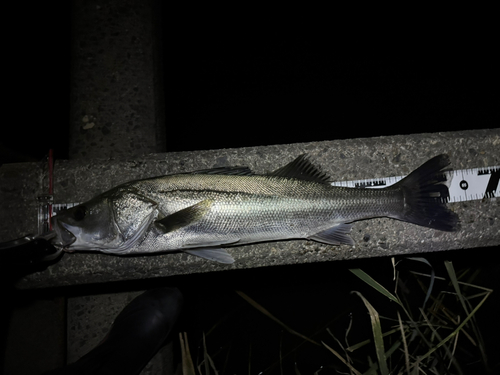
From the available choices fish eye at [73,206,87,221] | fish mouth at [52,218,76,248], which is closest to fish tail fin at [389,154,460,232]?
fish eye at [73,206,87,221]

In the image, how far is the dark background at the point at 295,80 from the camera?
3.63 metres

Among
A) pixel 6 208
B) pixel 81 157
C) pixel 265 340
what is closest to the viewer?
pixel 6 208

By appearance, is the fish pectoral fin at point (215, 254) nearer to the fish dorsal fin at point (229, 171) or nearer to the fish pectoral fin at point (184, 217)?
the fish pectoral fin at point (184, 217)

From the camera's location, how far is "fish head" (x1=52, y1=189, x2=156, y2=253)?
2018 millimetres

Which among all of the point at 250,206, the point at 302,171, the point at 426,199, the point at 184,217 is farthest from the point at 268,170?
the point at 426,199

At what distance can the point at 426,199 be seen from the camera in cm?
219

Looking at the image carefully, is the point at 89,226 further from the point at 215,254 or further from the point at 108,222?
the point at 215,254

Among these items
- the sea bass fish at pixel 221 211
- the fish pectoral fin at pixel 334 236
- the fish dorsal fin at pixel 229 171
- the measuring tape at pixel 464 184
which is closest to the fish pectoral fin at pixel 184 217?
the sea bass fish at pixel 221 211

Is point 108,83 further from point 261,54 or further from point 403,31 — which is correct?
point 403,31

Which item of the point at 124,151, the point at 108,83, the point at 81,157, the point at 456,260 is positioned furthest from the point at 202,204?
the point at 456,260

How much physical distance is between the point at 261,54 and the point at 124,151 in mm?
2308

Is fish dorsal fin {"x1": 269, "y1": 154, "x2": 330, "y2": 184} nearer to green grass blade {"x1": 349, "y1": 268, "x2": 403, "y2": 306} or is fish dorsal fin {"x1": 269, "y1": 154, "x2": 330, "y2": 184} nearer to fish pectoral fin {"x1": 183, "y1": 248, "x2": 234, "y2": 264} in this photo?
fish pectoral fin {"x1": 183, "y1": 248, "x2": 234, "y2": 264}

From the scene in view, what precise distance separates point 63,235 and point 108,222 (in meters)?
0.32

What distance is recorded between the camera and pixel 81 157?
266 centimetres
